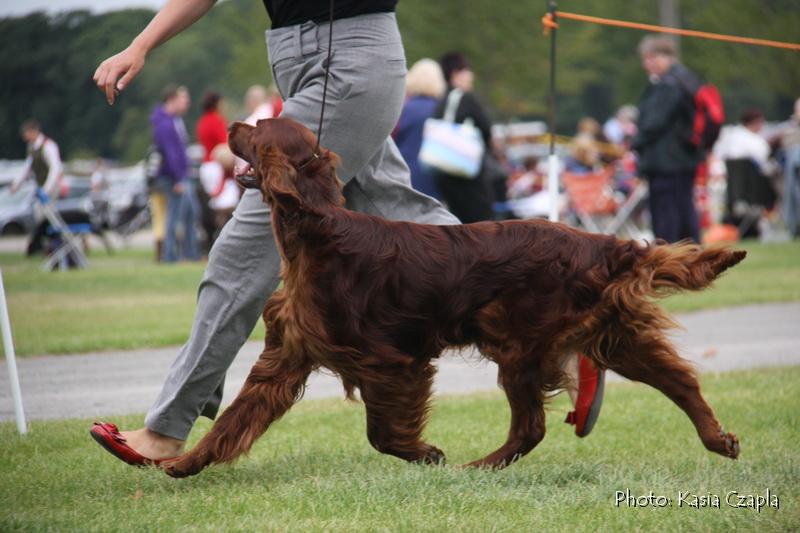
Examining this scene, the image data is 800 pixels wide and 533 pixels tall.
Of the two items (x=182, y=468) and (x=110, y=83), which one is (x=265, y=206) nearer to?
(x=110, y=83)

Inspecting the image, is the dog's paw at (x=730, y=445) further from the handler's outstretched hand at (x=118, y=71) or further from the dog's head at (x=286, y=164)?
the handler's outstretched hand at (x=118, y=71)

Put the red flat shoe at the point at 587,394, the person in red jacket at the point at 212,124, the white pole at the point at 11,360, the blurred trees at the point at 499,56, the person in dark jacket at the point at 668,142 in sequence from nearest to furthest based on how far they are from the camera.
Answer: the red flat shoe at the point at 587,394 → the white pole at the point at 11,360 → the person in dark jacket at the point at 668,142 → the person in red jacket at the point at 212,124 → the blurred trees at the point at 499,56

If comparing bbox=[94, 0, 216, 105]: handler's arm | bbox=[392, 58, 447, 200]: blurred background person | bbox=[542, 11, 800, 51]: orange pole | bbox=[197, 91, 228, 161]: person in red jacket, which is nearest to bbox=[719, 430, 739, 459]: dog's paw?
bbox=[542, 11, 800, 51]: orange pole

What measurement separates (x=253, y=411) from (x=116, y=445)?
1.81 ft

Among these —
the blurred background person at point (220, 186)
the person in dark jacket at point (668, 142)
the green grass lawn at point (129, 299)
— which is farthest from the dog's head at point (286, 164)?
the blurred background person at point (220, 186)

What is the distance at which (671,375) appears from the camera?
167 inches

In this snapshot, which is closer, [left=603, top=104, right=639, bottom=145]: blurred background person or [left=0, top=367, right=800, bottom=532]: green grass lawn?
[left=0, top=367, right=800, bottom=532]: green grass lawn

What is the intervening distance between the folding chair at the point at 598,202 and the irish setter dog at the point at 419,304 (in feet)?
47.7

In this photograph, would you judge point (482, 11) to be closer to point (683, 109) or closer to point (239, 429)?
point (683, 109)

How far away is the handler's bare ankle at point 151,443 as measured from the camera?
163 inches

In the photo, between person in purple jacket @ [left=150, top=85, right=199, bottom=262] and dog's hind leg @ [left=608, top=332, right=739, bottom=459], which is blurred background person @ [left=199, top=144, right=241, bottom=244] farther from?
dog's hind leg @ [left=608, top=332, right=739, bottom=459]

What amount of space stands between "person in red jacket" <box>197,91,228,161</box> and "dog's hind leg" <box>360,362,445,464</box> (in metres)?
12.4

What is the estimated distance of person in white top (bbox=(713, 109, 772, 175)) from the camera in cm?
1867

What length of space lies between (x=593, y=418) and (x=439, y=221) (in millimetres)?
1030
